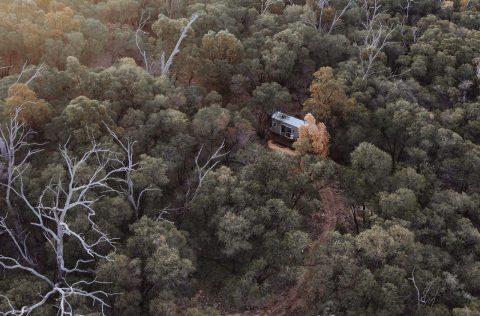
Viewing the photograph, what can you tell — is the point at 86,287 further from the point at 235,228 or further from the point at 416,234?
the point at 416,234

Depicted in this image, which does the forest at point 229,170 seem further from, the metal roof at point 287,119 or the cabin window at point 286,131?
the cabin window at point 286,131

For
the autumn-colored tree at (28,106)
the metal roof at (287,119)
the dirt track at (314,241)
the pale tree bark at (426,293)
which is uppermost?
the autumn-colored tree at (28,106)

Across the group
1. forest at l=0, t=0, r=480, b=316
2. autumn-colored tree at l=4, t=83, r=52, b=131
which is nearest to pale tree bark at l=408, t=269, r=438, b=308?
forest at l=0, t=0, r=480, b=316

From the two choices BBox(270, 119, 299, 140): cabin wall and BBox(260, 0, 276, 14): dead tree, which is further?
BBox(260, 0, 276, 14): dead tree

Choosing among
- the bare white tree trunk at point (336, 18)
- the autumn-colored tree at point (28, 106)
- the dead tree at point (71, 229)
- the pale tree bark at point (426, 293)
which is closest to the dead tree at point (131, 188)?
the dead tree at point (71, 229)

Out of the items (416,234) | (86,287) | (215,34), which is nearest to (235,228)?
(86,287)

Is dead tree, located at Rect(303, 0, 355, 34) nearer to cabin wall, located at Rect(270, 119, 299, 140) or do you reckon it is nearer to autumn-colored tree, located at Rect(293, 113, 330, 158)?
cabin wall, located at Rect(270, 119, 299, 140)

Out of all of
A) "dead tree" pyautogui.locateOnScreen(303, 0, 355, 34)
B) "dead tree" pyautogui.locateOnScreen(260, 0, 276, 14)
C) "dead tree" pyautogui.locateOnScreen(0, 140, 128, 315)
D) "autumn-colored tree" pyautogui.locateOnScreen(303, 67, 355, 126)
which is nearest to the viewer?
"dead tree" pyautogui.locateOnScreen(0, 140, 128, 315)

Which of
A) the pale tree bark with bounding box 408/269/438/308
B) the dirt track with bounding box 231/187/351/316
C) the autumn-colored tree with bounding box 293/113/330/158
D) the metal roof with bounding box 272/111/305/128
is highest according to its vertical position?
the autumn-colored tree with bounding box 293/113/330/158
